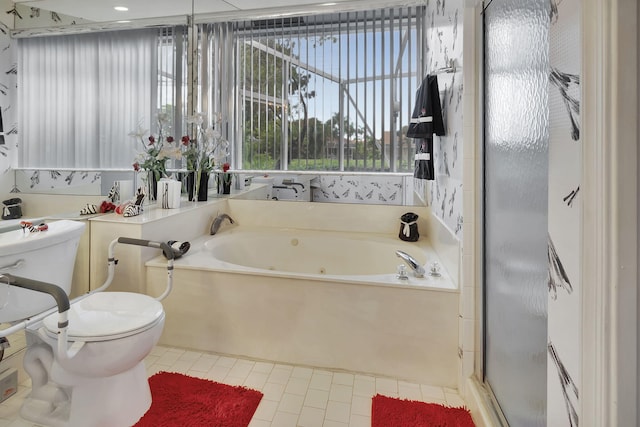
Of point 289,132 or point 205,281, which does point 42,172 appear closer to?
point 205,281

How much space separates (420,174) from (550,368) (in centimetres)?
154

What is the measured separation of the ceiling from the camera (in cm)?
213

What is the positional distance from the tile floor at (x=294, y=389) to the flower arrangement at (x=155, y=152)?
A: 132 centimetres

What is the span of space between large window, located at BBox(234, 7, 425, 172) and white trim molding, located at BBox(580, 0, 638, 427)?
2285 mm

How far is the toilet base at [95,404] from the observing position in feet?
4.67

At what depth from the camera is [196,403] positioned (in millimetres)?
1609

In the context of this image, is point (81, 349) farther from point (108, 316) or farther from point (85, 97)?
point (85, 97)

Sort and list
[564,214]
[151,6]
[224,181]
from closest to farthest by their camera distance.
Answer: [564,214] → [151,6] → [224,181]

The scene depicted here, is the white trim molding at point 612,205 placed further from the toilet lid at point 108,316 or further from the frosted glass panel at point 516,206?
the toilet lid at point 108,316

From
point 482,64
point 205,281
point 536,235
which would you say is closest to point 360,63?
point 482,64

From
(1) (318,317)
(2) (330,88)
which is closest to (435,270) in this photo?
(1) (318,317)

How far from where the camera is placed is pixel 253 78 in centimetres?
316

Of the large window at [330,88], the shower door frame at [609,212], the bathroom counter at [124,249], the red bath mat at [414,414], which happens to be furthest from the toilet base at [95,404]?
the large window at [330,88]

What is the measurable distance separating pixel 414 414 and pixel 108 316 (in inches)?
54.5
